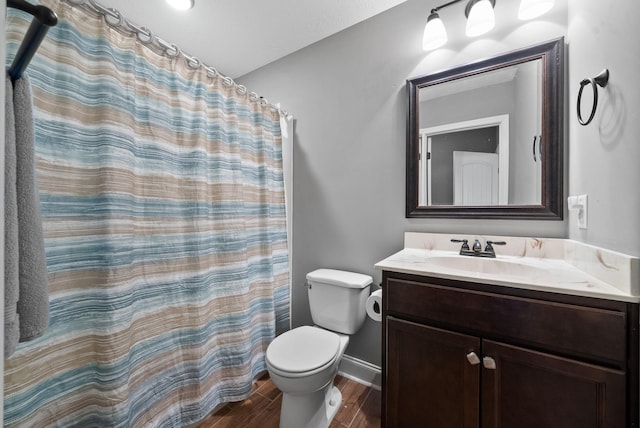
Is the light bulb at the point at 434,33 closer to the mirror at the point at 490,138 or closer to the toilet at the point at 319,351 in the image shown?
the mirror at the point at 490,138

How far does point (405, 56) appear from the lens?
1591 millimetres

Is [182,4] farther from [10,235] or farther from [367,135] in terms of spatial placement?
[10,235]

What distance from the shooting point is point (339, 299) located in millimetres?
1565

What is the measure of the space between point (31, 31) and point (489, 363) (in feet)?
4.83

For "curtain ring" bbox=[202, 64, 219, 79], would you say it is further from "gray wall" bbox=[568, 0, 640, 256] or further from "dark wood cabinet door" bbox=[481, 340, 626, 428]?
"dark wood cabinet door" bbox=[481, 340, 626, 428]

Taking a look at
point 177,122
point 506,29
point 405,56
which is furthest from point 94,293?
point 506,29

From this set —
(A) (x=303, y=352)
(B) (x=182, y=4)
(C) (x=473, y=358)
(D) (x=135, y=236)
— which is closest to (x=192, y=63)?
(B) (x=182, y=4)

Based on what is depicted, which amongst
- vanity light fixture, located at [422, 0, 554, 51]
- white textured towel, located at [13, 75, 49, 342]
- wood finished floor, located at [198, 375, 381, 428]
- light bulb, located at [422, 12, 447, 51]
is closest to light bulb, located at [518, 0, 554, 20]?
vanity light fixture, located at [422, 0, 554, 51]

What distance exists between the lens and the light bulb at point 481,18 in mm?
1289

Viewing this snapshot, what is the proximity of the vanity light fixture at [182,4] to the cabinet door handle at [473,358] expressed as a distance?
2342 mm

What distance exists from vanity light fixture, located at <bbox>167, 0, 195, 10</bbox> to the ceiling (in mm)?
34

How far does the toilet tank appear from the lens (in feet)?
5.06

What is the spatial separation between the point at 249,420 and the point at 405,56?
7.53ft

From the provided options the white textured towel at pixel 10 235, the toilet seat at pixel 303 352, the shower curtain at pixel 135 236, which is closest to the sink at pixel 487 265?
the toilet seat at pixel 303 352
